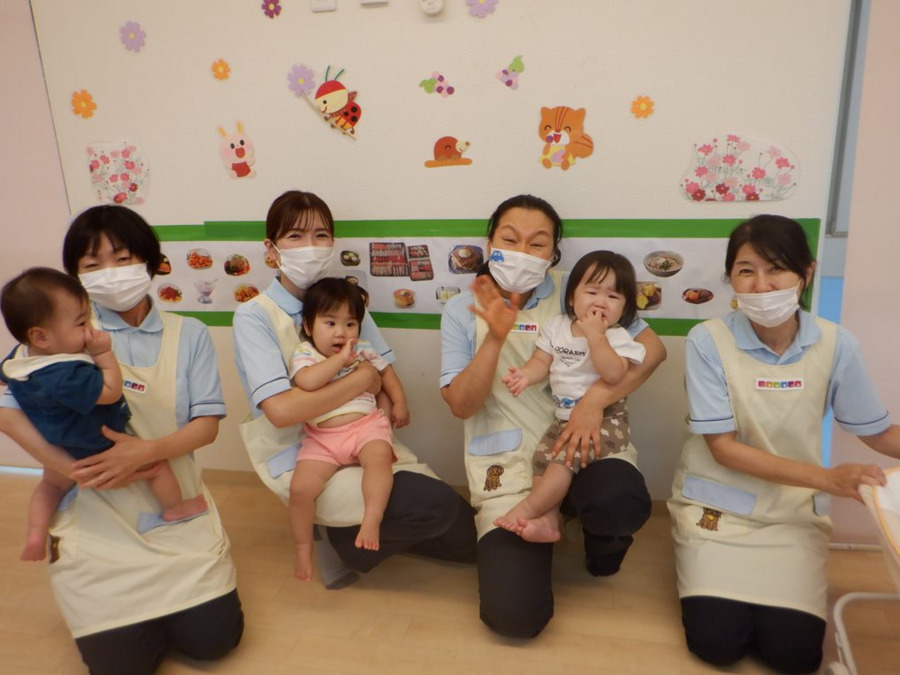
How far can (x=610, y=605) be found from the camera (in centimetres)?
200

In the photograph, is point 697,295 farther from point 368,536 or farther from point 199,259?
point 199,259

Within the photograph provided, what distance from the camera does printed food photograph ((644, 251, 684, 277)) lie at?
7.07 feet

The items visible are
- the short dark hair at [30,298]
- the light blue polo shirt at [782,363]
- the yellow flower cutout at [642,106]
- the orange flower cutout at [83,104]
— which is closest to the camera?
the short dark hair at [30,298]

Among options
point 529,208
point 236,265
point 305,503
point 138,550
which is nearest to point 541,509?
point 305,503

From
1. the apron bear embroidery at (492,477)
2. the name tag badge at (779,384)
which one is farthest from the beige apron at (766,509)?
the apron bear embroidery at (492,477)

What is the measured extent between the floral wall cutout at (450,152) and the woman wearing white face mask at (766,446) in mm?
975

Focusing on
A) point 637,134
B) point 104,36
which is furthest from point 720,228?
point 104,36

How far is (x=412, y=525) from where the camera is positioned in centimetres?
199

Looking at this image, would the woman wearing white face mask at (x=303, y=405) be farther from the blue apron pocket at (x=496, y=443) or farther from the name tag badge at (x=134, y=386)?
the name tag badge at (x=134, y=386)

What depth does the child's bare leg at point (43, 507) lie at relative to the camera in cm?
177

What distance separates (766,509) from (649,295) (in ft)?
2.62

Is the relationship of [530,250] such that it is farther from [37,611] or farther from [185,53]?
[37,611]

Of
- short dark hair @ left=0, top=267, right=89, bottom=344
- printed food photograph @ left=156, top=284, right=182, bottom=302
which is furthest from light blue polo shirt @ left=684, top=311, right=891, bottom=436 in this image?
printed food photograph @ left=156, top=284, right=182, bottom=302

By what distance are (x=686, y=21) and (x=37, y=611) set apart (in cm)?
287
